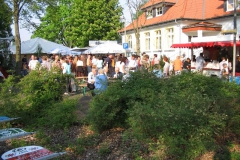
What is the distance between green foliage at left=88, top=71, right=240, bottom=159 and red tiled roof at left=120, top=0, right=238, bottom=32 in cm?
2254

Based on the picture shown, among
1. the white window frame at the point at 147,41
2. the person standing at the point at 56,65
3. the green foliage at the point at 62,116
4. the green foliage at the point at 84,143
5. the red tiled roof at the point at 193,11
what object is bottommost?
the green foliage at the point at 84,143

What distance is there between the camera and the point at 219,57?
2031 cm

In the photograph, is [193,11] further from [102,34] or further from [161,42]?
[102,34]

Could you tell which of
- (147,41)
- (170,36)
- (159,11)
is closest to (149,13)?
(159,11)

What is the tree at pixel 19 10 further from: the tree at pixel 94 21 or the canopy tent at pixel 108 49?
the tree at pixel 94 21

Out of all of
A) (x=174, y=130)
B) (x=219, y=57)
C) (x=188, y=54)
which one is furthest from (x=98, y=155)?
(x=188, y=54)

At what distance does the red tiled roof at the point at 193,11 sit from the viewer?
1139 inches

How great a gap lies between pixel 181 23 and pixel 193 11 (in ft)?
8.55

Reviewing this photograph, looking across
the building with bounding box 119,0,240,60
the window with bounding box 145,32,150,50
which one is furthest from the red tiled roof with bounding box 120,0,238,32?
the window with bounding box 145,32,150,50

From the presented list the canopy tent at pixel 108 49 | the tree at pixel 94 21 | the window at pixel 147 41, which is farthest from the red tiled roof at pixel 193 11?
the tree at pixel 94 21

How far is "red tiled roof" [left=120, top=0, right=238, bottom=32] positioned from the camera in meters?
28.9

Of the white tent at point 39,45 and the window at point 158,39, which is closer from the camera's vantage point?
the white tent at point 39,45

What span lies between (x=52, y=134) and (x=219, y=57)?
1632 cm

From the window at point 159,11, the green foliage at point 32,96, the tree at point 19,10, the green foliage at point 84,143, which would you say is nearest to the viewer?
the green foliage at point 84,143
